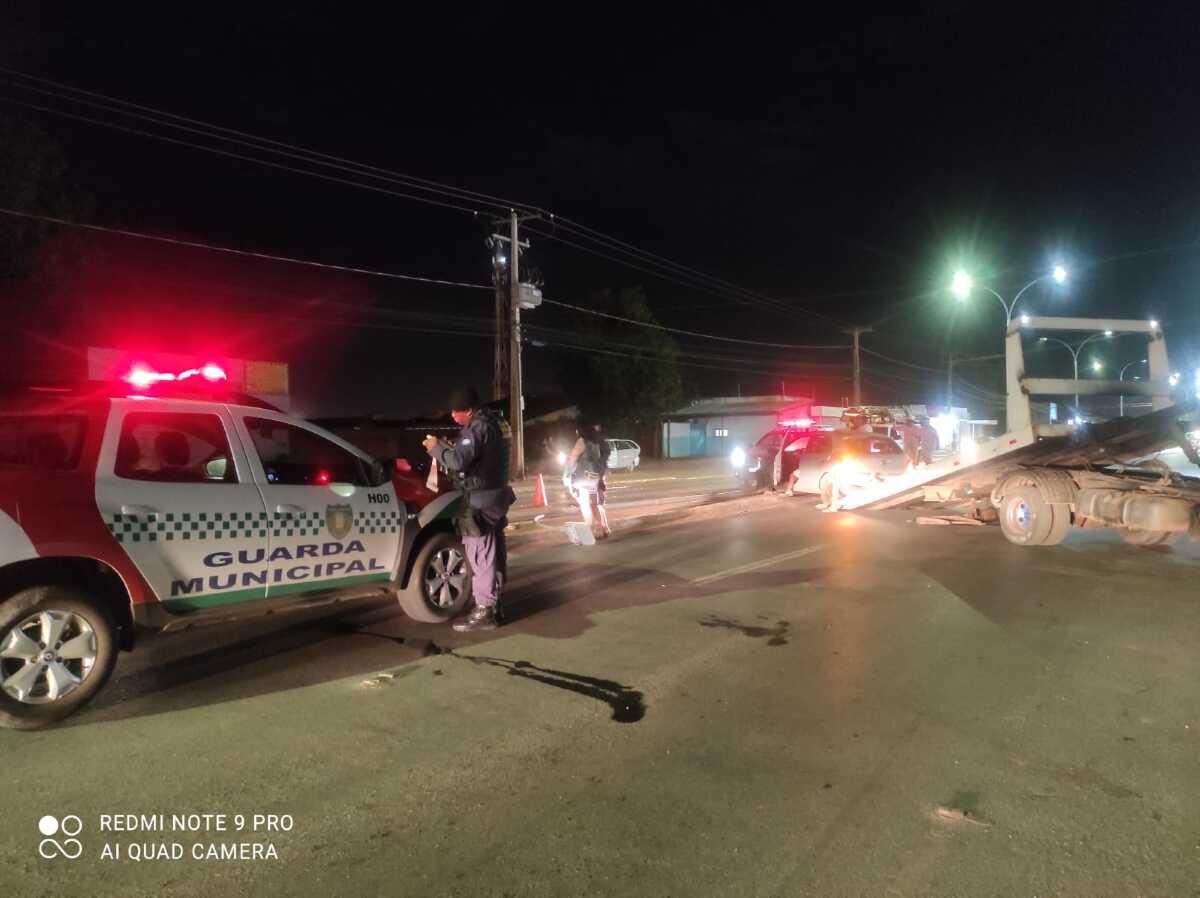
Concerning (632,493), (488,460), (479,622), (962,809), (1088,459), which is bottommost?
(962,809)

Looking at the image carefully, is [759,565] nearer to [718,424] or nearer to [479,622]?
[479,622]

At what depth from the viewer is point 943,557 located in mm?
10078

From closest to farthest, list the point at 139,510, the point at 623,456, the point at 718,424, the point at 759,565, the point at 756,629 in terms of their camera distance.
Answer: the point at 139,510
the point at 756,629
the point at 759,565
the point at 623,456
the point at 718,424

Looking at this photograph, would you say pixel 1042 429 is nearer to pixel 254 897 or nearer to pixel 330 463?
pixel 330 463

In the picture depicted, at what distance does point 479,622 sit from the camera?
648 cm

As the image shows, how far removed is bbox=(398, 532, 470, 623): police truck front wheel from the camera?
629 cm

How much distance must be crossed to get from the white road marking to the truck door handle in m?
5.23

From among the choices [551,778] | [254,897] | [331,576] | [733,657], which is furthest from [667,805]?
[331,576]

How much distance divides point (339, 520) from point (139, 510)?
4.30 feet

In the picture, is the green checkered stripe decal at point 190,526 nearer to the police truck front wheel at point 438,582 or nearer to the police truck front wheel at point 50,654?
the police truck front wheel at point 50,654

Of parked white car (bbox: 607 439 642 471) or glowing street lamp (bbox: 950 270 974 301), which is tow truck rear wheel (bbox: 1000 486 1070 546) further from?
parked white car (bbox: 607 439 642 471)

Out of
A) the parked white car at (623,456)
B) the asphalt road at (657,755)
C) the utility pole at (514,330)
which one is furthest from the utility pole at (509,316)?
the asphalt road at (657,755)

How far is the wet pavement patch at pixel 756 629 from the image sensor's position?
631 centimetres

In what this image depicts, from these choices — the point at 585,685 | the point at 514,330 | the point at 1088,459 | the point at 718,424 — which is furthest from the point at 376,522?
the point at 718,424
